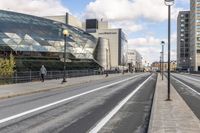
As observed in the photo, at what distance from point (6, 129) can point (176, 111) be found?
611 cm

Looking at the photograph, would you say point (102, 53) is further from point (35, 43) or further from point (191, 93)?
point (191, 93)

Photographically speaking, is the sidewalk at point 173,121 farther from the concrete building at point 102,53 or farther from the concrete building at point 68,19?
the concrete building at point 68,19

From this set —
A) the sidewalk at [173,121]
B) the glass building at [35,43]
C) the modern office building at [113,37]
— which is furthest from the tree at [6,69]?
the modern office building at [113,37]

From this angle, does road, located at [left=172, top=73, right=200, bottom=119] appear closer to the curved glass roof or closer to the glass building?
the glass building

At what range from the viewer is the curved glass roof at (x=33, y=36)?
241ft

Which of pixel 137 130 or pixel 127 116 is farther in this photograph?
pixel 127 116

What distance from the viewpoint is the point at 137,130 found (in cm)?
1165

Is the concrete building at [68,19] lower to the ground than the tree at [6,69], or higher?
higher

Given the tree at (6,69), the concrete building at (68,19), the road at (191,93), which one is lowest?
the road at (191,93)

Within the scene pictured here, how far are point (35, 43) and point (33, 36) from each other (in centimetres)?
237

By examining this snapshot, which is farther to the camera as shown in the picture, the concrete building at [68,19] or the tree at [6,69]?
the concrete building at [68,19]

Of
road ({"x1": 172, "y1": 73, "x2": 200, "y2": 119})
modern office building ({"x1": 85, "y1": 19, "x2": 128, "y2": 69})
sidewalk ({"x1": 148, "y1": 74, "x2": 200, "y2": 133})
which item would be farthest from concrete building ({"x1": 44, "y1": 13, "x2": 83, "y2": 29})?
sidewalk ({"x1": 148, "y1": 74, "x2": 200, "y2": 133})

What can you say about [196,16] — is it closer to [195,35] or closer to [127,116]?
[195,35]

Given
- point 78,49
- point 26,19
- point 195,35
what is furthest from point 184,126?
point 195,35
